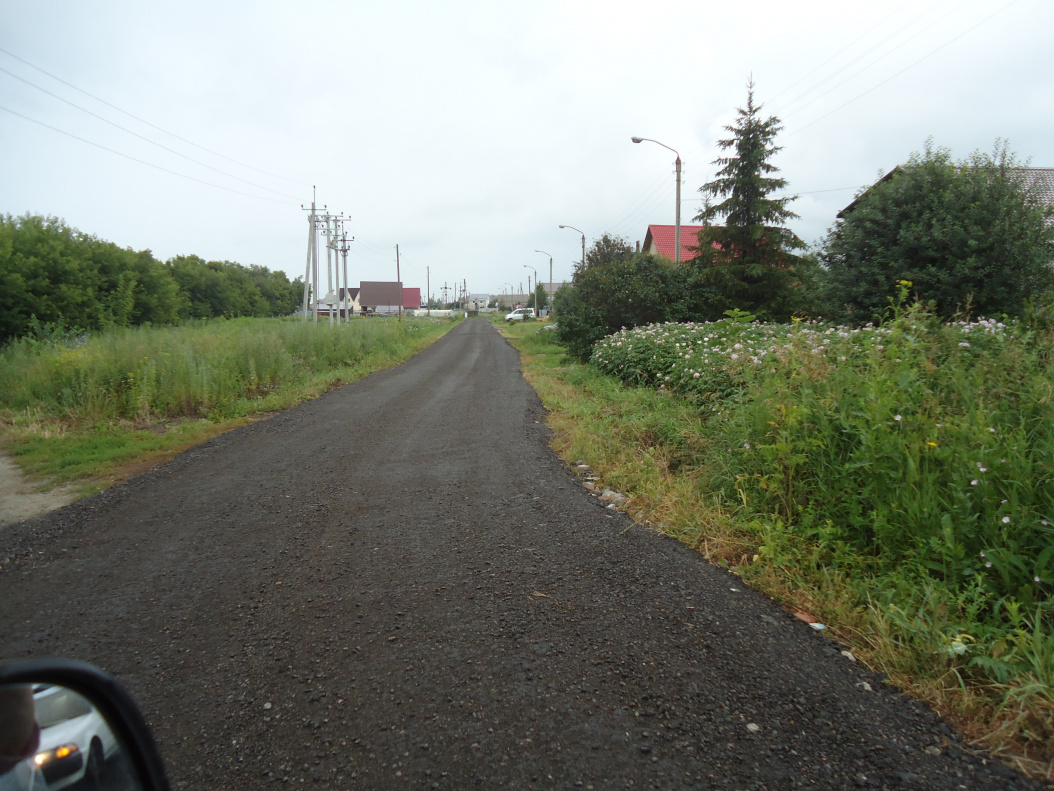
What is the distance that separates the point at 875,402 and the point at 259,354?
12651 millimetres

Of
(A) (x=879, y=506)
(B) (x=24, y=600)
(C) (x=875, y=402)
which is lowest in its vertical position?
(B) (x=24, y=600)

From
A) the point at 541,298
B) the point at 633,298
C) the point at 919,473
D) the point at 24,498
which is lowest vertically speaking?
the point at 24,498

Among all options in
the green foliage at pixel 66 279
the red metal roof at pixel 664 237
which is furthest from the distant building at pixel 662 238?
the green foliage at pixel 66 279

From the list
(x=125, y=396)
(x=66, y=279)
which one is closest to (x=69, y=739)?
(x=125, y=396)

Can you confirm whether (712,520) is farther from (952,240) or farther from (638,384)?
(952,240)

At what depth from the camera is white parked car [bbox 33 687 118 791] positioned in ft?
3.27

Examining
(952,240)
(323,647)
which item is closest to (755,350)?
(323,647)

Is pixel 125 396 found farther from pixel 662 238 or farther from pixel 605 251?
pixel 662 238

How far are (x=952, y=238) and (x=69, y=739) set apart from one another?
14063 mm

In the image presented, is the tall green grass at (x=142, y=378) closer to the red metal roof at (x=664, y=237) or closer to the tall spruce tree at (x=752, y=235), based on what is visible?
the tall spruce tree at (x=752, y=235)

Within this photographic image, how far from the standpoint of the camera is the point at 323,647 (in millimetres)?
3066

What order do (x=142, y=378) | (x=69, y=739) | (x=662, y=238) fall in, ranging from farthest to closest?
(x=662, y=238)
(x=142, y=378)
(x=69, y=739)

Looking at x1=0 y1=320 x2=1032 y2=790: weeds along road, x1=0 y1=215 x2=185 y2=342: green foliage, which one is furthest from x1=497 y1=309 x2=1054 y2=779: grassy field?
x1=0 y1=215 x2=185 y2=342: green foliage

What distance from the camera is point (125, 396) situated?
32.7ft
